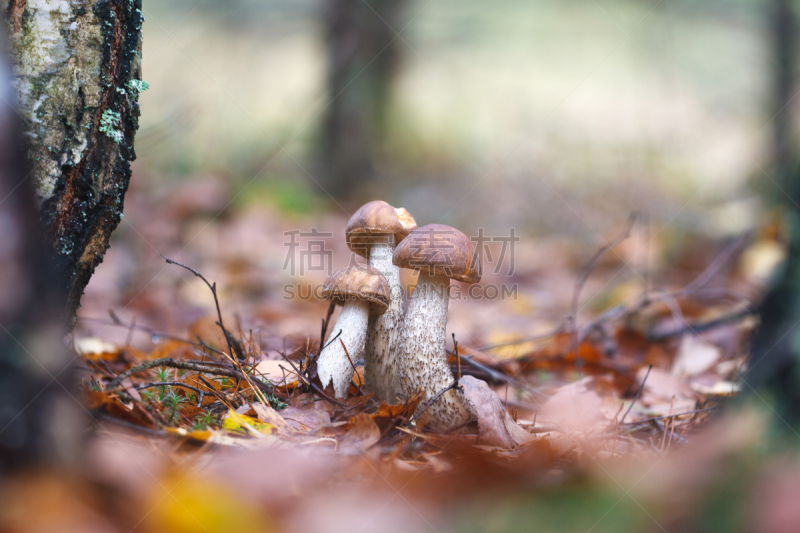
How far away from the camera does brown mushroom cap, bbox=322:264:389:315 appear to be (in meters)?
2.09

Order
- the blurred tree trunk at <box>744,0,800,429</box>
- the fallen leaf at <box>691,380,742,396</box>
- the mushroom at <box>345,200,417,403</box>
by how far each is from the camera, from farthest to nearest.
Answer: the fallen leaf at <box>691,380,742,396</box>, the mushroom at <box>345,200,417,403</box>, the blurred tree trunk at <box>744,0,800,429</box>

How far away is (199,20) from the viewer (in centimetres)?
967

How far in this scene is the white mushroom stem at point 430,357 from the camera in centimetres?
197

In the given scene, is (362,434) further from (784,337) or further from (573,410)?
(784,337)

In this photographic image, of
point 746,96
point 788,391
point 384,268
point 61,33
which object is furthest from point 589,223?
point 61,33

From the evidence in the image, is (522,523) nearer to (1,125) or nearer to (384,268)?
(1,125)

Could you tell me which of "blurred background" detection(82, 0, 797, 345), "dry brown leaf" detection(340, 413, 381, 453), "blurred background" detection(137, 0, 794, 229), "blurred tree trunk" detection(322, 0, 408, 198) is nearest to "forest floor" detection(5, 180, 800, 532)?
"dry brown leaf" detection(340, 413, 381, 453)

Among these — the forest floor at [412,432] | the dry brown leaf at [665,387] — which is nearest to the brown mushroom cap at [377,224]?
the forest floor at [412,432]

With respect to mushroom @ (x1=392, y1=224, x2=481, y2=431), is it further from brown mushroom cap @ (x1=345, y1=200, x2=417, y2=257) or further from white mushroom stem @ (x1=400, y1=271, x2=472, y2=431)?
brown mushroom cap @ (x1=345, y1=200, x2=417, y2=257)

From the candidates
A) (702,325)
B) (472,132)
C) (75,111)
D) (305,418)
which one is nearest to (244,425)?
(305,418)

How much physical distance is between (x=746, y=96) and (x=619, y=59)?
272 centimetres

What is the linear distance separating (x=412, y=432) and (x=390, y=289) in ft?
2.52

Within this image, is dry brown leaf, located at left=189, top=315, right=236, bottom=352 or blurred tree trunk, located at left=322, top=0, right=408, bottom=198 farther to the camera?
blurred tree trunk, located at left=322, top=0, right=408, bottom=198

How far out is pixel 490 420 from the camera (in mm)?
1810
